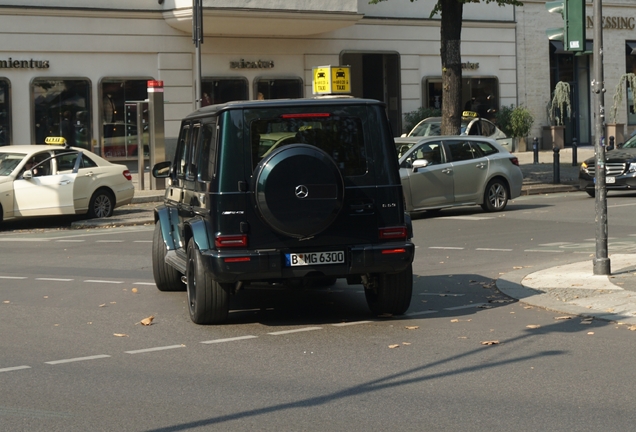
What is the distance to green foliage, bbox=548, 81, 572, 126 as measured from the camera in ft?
125

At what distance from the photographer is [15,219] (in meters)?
20.3

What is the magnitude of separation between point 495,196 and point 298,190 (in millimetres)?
12120

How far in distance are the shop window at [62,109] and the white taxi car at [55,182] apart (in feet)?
28.9

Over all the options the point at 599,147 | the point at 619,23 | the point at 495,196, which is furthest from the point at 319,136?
the point at 619,23

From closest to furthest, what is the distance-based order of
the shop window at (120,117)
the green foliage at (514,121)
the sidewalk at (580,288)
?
the sidewalk at (580,288) < the shop window at (120,117) < the green foliage at (514,121)

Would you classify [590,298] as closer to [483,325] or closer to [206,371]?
[483,325]

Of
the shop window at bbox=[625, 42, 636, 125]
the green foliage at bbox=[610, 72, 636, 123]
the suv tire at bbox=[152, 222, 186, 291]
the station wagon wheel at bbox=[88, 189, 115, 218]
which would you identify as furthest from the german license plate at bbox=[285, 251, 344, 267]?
the shop window at bbox=[625, 42, 636, 125]

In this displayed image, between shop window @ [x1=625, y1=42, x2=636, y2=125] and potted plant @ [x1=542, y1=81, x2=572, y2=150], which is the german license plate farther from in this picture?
shop window @ [x1=625, y1=42, x2=636, y2=125]

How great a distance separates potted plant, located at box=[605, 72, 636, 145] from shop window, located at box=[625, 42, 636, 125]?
906 mm

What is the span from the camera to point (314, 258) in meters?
8.68

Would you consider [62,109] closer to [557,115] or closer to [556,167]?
[556,167]

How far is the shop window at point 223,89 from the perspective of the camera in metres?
31.2

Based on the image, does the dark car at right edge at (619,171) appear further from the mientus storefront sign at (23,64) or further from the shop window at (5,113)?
the shop window at (5,113)

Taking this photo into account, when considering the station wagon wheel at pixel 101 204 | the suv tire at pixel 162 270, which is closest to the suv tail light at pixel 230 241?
the suv tire at pixel 162 270
